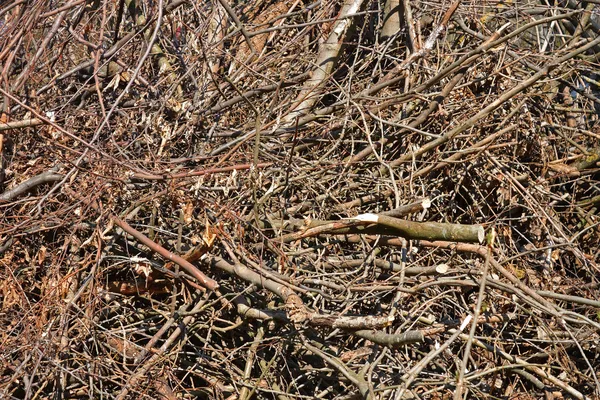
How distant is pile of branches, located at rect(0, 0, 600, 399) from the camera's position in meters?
3.07

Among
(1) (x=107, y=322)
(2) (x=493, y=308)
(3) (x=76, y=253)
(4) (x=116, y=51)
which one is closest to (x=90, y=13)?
(4) (x=116, y=51)

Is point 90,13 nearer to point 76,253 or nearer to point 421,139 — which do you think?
point 76,253

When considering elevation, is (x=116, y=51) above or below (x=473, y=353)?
above

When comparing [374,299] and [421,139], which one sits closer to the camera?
[374,299]

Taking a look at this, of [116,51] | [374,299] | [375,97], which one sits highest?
[116,51]

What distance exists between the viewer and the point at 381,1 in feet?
14.8

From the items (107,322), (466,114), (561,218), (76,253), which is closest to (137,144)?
(76,253)

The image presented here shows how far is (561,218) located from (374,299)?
1.50 metres

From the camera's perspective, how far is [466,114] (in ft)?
12.5

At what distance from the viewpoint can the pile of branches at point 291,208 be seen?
3074 millimetres

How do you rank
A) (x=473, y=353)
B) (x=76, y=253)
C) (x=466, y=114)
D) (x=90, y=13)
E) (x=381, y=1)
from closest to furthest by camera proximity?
(x=76, y=253) < (x=473, y=353) < (x=466, y=114) < (x=90, y=13) < (x=381, y=1)

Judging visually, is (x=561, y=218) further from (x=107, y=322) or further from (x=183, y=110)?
(x=107, y=322)

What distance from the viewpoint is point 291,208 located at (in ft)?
11.7

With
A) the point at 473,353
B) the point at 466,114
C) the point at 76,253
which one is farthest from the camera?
the point at 466,114
